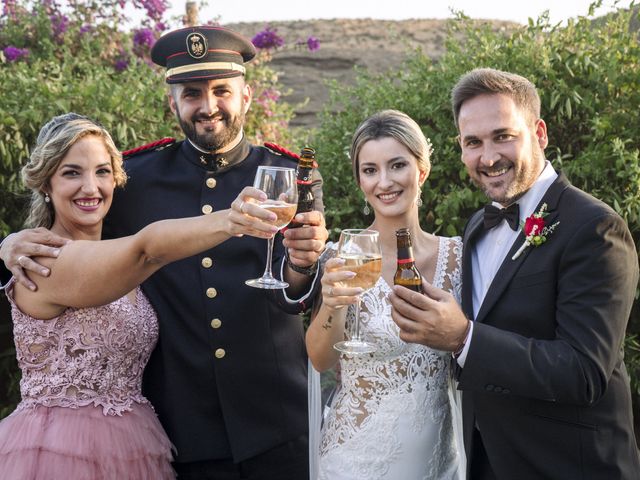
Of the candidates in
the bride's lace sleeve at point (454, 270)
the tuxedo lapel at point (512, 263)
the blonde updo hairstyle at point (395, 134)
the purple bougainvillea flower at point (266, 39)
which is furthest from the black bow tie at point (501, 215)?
the purple bougainvillea flower at point (266, 39)

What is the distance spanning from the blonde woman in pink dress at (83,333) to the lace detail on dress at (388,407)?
2.80 ft

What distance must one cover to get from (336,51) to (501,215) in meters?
12.4

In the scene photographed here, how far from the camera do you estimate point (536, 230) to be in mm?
2799

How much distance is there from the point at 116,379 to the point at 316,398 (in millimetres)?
985

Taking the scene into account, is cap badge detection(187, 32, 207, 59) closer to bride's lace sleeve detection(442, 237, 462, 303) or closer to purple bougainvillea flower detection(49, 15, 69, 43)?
bride's lace sleeve detection(442, 237, 462, 303)

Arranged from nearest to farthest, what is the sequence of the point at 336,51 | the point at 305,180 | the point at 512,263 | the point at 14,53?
the point at 512,263
the point at 305,180
the point at 14,53
the point at 336,51

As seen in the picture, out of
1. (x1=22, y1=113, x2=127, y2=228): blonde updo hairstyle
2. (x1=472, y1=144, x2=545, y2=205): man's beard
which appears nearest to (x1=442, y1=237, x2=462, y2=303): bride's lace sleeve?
(x1=472, y1=144, x2=545, y2=205): man's beard

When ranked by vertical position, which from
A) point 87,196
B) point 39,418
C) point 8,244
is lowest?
point 39,418

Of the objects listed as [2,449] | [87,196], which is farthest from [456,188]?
[2,449]

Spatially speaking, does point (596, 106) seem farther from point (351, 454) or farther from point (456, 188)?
point (351, 454)

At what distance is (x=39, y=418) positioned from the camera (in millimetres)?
3207

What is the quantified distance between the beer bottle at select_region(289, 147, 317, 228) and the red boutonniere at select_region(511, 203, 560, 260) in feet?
3.04

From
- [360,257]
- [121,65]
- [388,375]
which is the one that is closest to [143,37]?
[121,65]

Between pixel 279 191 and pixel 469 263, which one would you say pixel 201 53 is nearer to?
pixel 279 191
